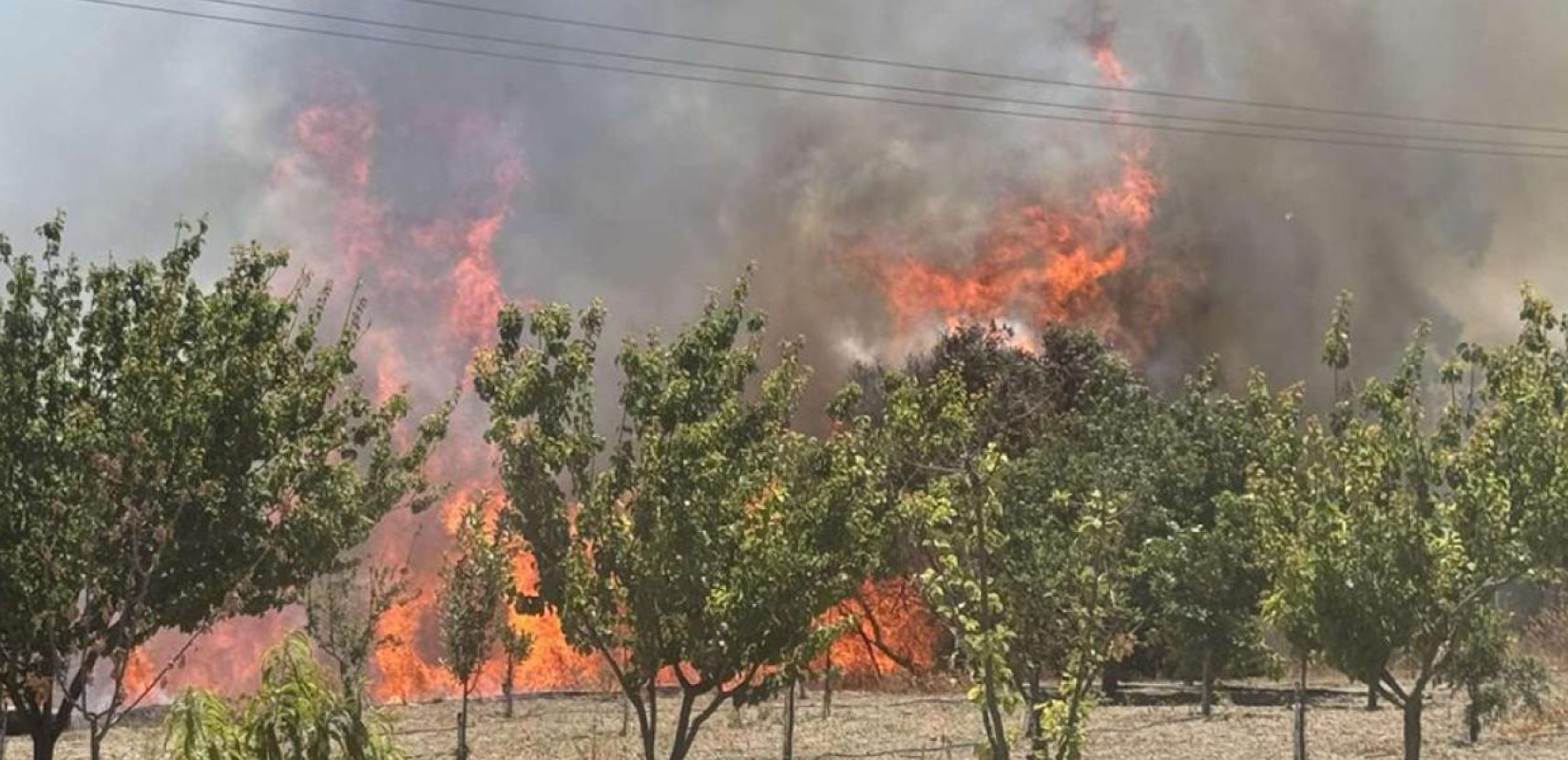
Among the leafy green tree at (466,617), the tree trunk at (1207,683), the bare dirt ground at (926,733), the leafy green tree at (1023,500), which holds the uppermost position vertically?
the leafy green tree at (1023,500)

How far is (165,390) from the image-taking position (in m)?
17.0

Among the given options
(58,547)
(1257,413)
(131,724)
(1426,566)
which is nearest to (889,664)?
(1257,413)

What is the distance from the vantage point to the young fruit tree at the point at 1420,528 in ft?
61.1

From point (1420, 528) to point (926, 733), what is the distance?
1285 cm

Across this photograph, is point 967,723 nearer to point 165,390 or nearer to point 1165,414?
point 1165,414

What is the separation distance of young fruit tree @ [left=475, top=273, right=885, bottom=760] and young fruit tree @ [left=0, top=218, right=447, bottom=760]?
306cm

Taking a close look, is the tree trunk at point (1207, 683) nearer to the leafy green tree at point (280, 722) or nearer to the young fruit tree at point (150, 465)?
the young fruit tree at point (150, 465)

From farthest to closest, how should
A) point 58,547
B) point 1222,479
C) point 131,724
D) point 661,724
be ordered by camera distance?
point 1222,479 < point 131,724 < point 661,724 < point 58,547

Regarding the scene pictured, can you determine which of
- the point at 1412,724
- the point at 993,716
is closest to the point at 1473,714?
the point at 1412,724

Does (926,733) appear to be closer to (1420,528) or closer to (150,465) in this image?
(1420,528)

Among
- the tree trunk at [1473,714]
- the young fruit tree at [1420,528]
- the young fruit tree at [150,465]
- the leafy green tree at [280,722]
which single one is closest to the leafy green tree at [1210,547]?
the tree trunk at [1473,714]

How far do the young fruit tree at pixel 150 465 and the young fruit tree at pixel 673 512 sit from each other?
121 inches

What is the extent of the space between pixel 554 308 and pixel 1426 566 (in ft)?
36.3

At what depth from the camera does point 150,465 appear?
52.9 ft
